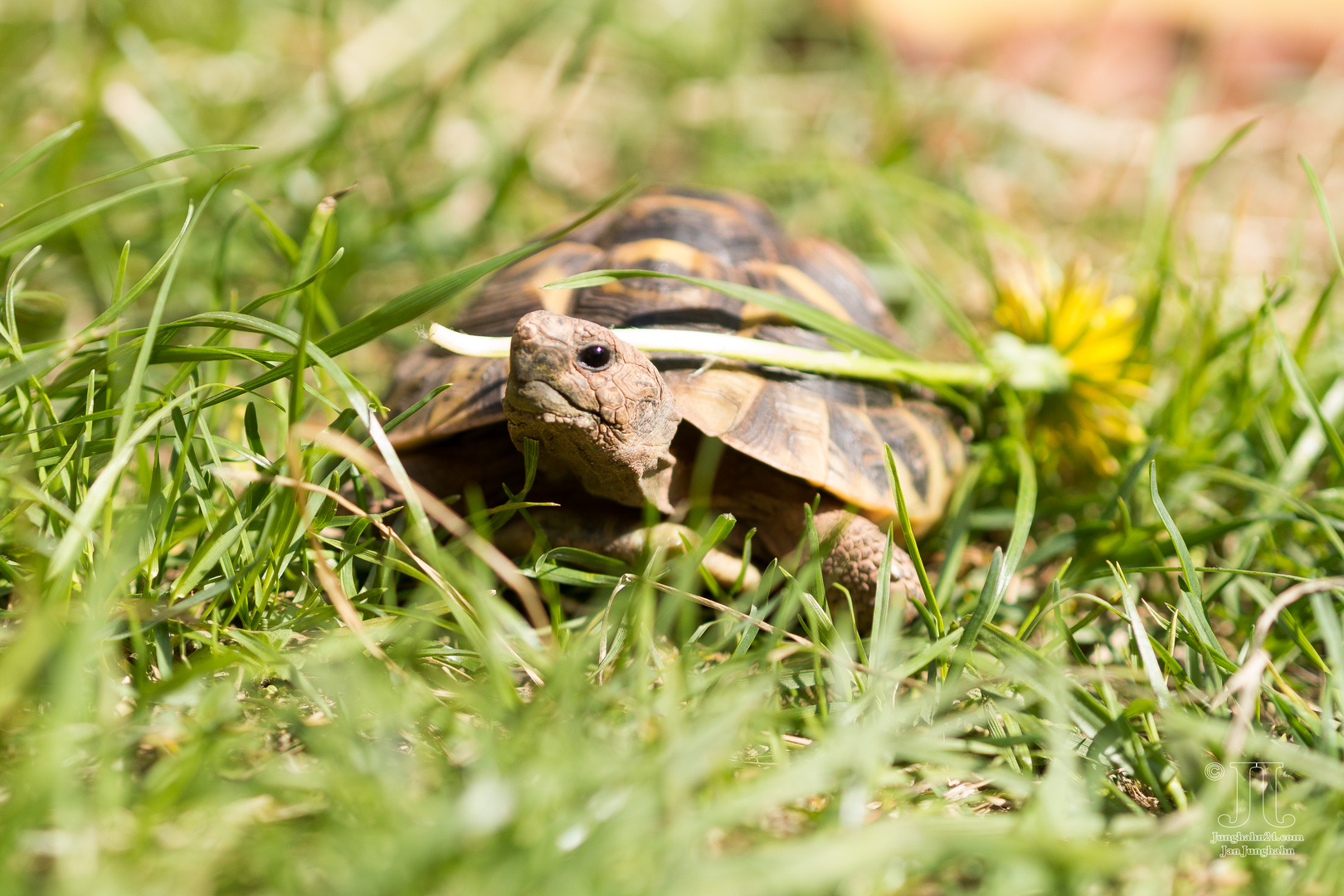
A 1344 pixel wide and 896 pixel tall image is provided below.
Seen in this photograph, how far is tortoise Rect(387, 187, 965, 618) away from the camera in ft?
5.48

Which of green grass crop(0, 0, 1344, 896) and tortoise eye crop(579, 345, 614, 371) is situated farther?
tortoise eye crop(579, 345, 614, 371)

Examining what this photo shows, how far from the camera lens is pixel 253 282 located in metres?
3.07

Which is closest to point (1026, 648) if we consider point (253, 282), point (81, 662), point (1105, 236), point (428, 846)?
point (428, 846)

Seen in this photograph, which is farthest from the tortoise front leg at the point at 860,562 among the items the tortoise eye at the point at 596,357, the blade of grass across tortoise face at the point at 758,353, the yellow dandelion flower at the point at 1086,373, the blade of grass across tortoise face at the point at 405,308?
the blade of grass across tortoise face at the point at 405,308

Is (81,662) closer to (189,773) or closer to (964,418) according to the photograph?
(189,773)

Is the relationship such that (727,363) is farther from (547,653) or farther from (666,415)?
(547,653)

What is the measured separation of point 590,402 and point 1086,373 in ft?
5.08

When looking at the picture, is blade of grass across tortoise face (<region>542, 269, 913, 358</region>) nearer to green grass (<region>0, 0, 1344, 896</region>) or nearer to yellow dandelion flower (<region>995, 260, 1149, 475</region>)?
green grass (<region>0, 0, 1344, 896</region>)

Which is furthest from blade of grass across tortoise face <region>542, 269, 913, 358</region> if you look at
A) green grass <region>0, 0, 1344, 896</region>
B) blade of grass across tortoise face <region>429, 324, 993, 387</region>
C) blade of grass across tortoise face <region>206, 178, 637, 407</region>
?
green grass <region>0, 0, 1344, 896</region>

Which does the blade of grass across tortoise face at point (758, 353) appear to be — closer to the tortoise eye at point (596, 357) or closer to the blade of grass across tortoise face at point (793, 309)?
the blade of grass across tortoise face at point (793, 309)

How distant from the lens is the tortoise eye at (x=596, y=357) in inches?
63.7

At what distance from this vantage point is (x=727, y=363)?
199cm

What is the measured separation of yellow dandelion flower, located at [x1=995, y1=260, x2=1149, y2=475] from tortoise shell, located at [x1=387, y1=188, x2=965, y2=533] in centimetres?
34

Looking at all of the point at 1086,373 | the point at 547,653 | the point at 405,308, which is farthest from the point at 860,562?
the point at 405,308
